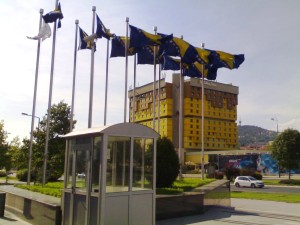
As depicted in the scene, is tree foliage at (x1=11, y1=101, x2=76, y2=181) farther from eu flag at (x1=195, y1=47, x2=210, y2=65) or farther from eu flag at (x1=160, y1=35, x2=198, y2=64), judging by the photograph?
eu flag at (x1=195, y1=47, x2=210, y2=65)

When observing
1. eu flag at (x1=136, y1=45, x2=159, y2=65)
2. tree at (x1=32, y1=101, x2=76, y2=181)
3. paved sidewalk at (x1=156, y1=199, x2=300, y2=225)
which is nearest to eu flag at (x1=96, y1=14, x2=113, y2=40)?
eu flag at (x1=136, y1=45, x2=159, y2=65)

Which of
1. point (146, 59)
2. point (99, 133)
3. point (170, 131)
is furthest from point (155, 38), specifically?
point (170, 131)

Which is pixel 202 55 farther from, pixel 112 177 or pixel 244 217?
pixel 112 177

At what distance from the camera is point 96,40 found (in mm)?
24281

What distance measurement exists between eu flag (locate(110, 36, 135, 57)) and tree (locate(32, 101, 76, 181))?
7.71 meters

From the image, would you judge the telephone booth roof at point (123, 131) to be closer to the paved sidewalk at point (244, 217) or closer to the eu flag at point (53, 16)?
the paved sidewalk at point (244, 217)

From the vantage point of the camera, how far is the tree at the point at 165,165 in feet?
56.3

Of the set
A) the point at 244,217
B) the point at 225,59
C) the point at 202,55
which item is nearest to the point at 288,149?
the point at 225,59

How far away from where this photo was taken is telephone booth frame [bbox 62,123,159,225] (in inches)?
393

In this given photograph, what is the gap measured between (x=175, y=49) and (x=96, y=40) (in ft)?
17.7

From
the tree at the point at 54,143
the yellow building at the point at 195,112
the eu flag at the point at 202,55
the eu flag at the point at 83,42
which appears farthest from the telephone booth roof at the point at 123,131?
the yellow building at the point at 195,112

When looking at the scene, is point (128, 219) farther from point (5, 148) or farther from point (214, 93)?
point (214, 93)

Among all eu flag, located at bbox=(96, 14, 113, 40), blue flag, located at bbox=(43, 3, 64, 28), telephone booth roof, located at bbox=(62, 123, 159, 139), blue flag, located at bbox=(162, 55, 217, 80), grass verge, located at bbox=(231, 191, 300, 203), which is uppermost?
blue flag, located at bbox=(43, 3, 64, 28)

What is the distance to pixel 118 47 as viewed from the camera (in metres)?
25.5
